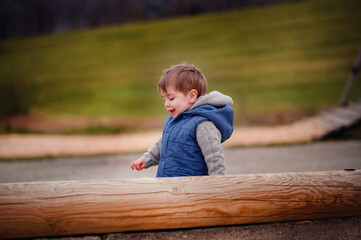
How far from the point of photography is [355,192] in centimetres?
187

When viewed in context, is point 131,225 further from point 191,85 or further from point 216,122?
point 191,85

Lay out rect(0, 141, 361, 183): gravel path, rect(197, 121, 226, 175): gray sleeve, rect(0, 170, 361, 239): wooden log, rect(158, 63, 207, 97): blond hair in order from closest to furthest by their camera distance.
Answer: rect(0, 170, 361, 239): wooden log, rect(197, 121, 226, 175): gray sleeve, rect(158, 63, 207, 97): blond hair, rect(0, 141, 361, 183): gravel path

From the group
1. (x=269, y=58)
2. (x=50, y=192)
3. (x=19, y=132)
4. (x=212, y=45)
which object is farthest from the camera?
(x=212, y=45)

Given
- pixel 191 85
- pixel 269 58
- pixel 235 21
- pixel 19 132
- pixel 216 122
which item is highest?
pixel 235 21

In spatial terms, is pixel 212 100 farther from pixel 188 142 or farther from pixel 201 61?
pixel 201 61

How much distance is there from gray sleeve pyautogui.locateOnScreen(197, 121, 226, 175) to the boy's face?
183 millimetres

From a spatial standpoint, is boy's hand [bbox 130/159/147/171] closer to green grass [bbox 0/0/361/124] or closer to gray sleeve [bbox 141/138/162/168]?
gray sleeve [bbox 141/138/162/168]

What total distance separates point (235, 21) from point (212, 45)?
346cm

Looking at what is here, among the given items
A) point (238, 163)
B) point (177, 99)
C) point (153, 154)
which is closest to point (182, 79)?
point (177, 99)

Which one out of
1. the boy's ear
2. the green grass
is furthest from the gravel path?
the green grass

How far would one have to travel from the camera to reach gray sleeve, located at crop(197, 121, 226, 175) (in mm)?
1812

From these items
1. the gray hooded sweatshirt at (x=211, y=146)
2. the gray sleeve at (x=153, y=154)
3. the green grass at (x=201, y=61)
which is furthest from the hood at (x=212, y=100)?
the green grass at (x=201, y=61)

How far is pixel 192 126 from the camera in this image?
186cm

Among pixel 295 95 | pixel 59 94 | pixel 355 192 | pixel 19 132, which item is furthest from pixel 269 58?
pixel 355 192
